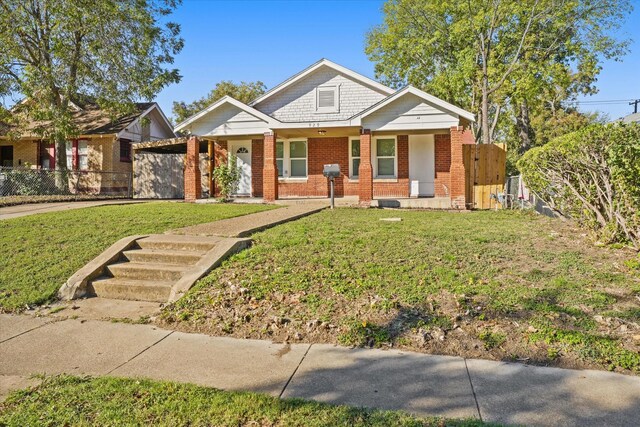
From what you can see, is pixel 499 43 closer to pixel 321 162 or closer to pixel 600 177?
pixel 321 162

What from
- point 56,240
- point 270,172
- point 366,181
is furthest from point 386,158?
point 56,240

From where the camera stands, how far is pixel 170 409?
118 inches

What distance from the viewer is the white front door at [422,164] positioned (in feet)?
56.8

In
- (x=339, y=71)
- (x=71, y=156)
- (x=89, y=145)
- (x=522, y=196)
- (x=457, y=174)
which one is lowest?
(x=522, y=196)

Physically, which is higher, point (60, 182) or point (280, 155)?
point (280, 155)

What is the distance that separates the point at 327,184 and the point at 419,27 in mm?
16590

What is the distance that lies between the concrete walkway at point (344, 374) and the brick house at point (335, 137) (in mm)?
11047

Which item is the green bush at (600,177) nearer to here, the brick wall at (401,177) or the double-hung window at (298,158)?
the brick wall at (401,177)

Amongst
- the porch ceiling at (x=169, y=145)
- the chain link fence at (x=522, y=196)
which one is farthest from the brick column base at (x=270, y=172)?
the chain link fence at (x=522, y=196)

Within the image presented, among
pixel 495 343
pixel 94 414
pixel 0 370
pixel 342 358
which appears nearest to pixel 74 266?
pixel 0 370

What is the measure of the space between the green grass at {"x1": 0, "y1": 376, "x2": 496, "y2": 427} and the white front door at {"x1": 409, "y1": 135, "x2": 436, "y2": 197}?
15.0 m

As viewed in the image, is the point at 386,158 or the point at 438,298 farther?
the point at 386,158

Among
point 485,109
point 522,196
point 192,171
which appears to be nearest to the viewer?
point 522,196

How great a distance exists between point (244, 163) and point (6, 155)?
16.1 meters
